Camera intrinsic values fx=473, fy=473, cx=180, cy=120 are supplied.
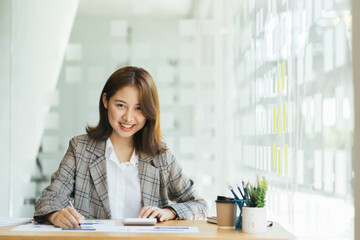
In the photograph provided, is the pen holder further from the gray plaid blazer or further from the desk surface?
the gray plaid blazer

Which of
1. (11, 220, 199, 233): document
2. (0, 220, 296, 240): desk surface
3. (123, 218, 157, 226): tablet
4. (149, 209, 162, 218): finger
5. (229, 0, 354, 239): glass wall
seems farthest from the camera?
(149, 209, 162, 218): finger

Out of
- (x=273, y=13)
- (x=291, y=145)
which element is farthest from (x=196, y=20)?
(x=291, y=145)

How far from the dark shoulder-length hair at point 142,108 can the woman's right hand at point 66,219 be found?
514 millimetres

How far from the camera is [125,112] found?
6.64ft

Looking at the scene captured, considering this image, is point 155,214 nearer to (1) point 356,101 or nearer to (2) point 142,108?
(2) point 142,108

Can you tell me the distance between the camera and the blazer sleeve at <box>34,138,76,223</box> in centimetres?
180

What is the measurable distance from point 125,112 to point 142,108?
75 millimetres

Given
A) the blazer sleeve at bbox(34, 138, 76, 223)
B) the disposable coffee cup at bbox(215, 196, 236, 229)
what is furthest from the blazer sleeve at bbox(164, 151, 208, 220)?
the blazer sleeve at bbox(34, 138, 76, 223)

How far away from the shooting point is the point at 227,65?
3686mm

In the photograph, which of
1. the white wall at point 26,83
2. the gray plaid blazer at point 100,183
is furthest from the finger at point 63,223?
the white wall at point 26,83

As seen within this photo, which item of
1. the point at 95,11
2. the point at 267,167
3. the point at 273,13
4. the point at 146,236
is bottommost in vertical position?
the point at 146,236

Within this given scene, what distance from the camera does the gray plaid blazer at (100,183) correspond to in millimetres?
1976

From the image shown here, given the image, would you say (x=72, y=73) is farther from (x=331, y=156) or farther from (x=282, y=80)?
(x=331, y=156)

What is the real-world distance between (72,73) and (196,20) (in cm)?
113
